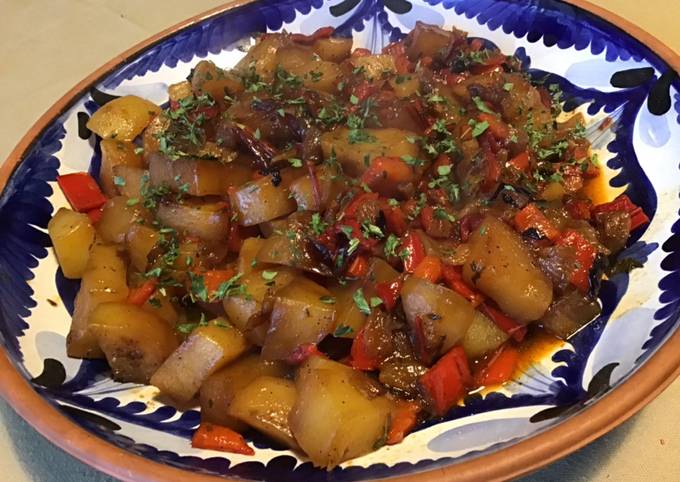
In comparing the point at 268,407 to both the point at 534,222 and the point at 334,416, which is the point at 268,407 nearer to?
the point at 334,416

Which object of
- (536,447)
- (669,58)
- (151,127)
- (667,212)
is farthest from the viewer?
(151,127)

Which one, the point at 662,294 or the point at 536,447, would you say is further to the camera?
the point at 662,294

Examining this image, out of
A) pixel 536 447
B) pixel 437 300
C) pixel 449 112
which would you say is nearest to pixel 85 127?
pixel 449 112

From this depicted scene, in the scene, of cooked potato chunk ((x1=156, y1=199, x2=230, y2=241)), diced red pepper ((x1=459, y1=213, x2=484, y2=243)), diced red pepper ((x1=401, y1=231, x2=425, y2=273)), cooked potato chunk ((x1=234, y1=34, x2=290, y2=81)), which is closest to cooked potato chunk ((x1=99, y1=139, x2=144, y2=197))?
cooked potato chunk ((x1=156, y1=199, x2=230, y2=241))

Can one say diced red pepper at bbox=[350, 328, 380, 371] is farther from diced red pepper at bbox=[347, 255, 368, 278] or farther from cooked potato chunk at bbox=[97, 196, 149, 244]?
cooked potato chunk at bbox=[97, 196, 149, 244]

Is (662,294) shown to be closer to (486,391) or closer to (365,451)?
(486,391)

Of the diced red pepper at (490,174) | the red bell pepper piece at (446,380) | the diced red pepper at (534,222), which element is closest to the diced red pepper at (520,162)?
the diced red pepper at (490,174)

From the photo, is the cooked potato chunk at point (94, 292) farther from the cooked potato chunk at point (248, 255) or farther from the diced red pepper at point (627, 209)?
the diced red pepper at point (627, 209)
